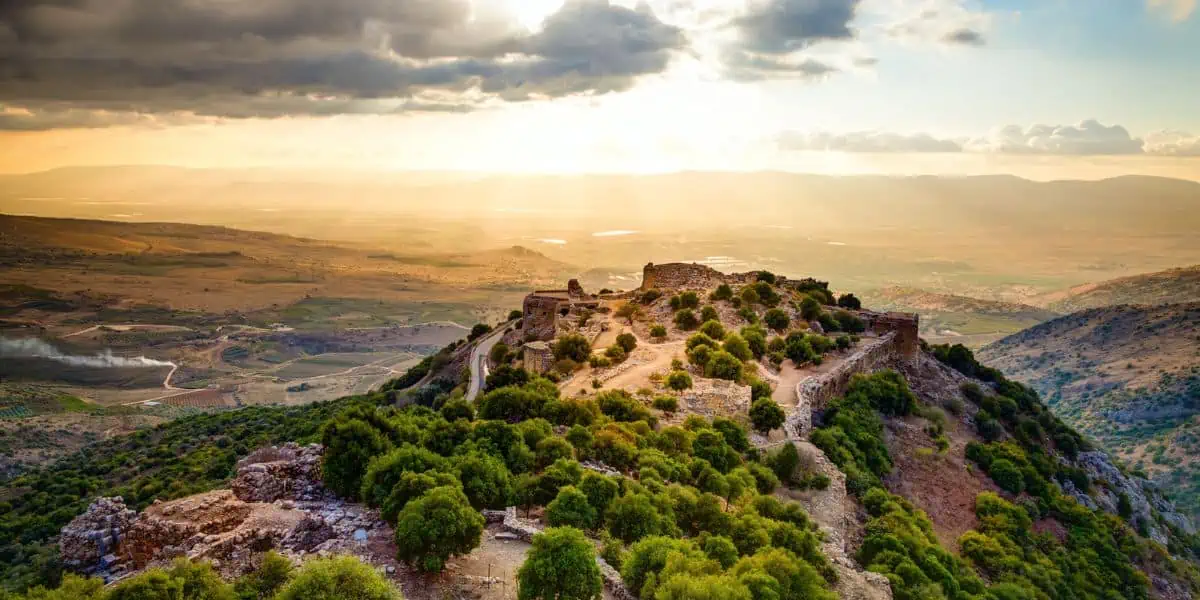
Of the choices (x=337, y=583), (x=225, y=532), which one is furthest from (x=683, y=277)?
(x=337, y=583)

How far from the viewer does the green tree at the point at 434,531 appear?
14508 millimetres

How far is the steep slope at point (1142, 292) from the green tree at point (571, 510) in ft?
492

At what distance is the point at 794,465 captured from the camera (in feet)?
88.7

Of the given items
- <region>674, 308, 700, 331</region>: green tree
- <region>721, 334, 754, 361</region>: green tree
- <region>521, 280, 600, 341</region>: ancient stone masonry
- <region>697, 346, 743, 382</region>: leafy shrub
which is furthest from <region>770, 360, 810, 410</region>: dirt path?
<region>521, 280, 600, 341</region>: ancient stone masonry

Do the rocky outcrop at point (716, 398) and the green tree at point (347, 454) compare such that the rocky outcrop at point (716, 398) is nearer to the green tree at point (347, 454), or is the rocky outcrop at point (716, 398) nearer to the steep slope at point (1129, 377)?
the green tree at point (347, 454)

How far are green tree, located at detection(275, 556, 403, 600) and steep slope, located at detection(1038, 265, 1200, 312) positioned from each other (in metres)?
156

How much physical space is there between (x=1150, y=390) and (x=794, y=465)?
70.2 meters

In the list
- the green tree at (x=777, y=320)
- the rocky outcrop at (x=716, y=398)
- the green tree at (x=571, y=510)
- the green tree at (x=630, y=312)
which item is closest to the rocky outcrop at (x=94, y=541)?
the green tree at (x=571, y=510)

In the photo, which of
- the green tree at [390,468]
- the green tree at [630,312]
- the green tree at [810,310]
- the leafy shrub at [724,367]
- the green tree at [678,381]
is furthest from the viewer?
the green tree at [810,310]

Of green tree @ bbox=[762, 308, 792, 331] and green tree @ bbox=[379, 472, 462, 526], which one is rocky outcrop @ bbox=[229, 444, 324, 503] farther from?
green tree @ bbox=[762, 308, 792, 331]

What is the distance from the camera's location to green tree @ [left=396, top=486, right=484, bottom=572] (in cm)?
1451

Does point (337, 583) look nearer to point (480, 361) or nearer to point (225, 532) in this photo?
point (225, 532)

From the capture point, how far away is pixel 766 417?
99.9 ft

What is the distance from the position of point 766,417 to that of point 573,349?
561 inches
